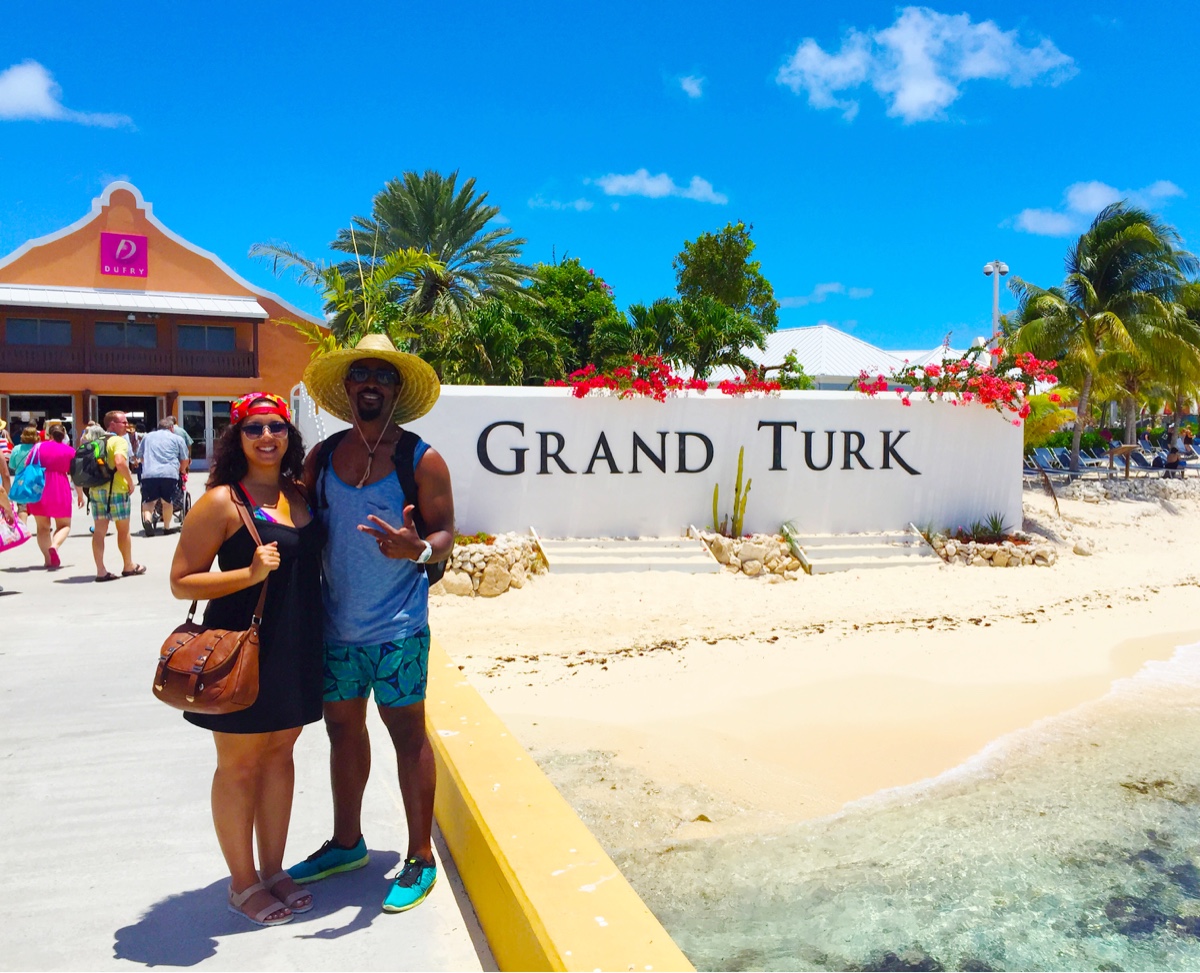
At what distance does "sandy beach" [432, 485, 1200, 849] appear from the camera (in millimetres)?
5340

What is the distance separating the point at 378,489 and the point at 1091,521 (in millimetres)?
16993

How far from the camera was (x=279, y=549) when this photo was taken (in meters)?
2.62

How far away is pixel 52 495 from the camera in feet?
28.2

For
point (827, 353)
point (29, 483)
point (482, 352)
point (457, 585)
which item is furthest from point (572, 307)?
point (29, 483)

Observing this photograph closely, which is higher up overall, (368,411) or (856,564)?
(368,411)

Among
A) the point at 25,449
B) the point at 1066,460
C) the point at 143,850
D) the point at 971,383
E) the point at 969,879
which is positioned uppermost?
the point at 971,383

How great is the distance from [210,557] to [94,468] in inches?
255

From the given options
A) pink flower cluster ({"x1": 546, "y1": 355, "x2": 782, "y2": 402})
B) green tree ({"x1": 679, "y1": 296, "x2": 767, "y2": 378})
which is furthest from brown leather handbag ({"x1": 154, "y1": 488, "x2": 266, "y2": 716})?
green tree ({"x1": 679, "y1": 296, "x2": 767, "y2": 378})

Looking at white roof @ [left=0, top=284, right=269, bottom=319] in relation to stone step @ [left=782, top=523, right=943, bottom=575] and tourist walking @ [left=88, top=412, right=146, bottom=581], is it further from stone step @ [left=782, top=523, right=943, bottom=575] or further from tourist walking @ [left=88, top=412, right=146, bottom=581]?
stone step @ [left=782, top=523, right=943, bottom=575]

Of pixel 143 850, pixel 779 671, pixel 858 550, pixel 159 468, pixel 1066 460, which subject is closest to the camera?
pixel 143 850

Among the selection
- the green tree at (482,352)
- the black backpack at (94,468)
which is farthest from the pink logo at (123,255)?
the black backpack at (94,468)

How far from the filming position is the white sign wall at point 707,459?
10.7m

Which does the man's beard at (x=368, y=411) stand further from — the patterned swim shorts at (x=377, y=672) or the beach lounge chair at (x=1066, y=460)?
the beach lounge chair at (x=1066, y=460)

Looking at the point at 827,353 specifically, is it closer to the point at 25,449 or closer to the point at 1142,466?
the point at 1142,466
